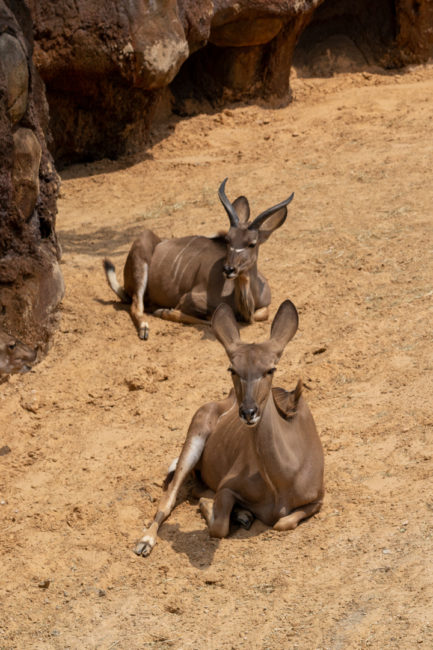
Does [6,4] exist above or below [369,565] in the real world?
above

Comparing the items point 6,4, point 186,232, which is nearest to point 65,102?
point 186,232

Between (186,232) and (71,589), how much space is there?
18.1 feet

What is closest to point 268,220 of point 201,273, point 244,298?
point 244,298

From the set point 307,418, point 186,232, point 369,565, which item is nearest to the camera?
point 369,565

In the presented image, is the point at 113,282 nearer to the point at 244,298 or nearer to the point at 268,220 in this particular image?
the point at 244,298

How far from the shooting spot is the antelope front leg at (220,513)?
4.55m

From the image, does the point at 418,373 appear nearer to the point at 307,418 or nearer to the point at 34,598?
the point at 307,418

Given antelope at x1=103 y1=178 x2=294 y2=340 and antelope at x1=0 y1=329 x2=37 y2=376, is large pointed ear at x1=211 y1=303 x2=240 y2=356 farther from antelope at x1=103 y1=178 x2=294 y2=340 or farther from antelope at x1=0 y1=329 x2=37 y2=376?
antelope at x1=103 y1=178 x2=294 y2=340

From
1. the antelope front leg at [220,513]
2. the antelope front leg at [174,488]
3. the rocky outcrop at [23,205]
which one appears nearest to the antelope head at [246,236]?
the rocky outcrop at [23,205]

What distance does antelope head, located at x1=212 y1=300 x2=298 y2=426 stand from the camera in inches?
166

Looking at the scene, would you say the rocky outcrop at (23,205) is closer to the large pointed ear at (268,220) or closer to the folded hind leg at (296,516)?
the large pointed ear at (268,220)

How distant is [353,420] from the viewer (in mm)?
5461

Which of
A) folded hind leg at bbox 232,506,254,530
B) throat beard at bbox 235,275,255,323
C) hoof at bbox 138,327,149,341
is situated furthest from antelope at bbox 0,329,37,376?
folded hind leg at bbox 232,506,254,530

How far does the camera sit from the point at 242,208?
8023 mm
